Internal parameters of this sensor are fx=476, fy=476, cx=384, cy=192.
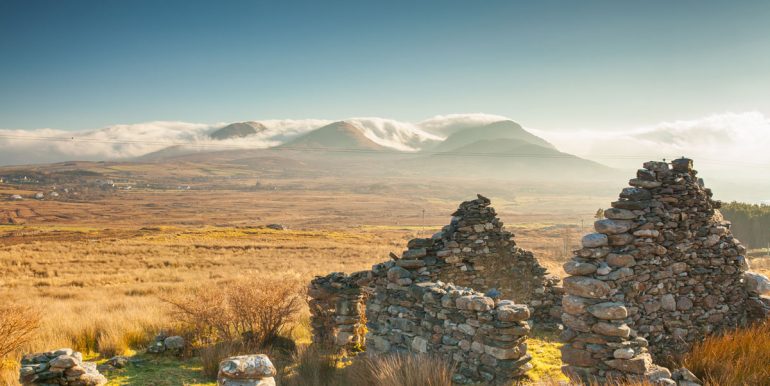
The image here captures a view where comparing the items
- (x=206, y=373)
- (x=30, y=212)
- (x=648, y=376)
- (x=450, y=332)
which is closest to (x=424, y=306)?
(x=450, y=332)

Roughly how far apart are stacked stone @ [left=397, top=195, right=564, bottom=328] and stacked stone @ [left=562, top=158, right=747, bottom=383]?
3614mm

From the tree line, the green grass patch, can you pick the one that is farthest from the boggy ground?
the tree line

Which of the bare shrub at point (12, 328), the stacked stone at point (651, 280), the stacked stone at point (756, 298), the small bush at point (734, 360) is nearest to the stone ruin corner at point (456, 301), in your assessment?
the stacked stone at point (651, 280)

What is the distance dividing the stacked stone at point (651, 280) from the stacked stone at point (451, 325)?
0.79 meters

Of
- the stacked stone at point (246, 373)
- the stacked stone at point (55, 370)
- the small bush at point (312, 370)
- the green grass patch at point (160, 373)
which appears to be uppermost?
the stacked stone at point (246, 373)

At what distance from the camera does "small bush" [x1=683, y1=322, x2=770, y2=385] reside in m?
5.42

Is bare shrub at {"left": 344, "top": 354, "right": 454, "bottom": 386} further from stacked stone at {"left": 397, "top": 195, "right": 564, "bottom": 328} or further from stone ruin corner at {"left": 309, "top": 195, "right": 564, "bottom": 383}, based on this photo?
stacked stone at {"left": 397, "top": 195, "right": 564, "bottom": 328}

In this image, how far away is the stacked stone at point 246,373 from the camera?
6.28m

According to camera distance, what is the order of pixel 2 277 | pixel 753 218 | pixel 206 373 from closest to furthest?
1. pixel 206 373
2. pixel 2 277
3. pixel 753 218

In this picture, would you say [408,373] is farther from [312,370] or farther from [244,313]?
[244,313]

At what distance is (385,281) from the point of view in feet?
32.9

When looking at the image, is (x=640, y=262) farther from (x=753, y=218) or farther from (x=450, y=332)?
(x=753, y=218)

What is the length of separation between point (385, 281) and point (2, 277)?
3187 cm

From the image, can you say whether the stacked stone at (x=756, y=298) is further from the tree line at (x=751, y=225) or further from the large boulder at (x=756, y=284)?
the tree line at (x=751, y=225)
